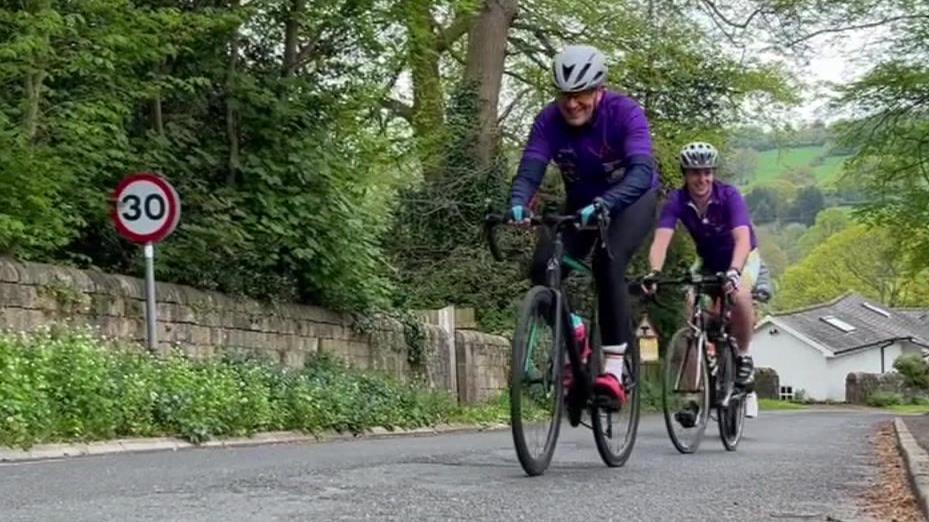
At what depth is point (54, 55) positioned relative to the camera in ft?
38.7

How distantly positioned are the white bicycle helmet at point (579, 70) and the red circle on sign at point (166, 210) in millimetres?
6715

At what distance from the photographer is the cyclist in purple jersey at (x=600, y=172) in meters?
6.48

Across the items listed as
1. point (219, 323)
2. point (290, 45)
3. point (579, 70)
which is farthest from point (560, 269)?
point (290, 45)

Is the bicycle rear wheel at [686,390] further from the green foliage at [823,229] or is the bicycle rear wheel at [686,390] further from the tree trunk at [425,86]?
the green foliage at [823,229]

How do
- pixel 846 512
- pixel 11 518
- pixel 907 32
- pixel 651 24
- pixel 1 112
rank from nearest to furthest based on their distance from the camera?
pixel 11 518 → pixel 846 512 → pixel 1 112 → pixel 907 32 → pixel 651 24

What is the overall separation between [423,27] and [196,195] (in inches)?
135

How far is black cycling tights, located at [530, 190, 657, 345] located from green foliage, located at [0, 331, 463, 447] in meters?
4.22

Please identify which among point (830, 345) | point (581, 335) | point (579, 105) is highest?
point (579, 105)

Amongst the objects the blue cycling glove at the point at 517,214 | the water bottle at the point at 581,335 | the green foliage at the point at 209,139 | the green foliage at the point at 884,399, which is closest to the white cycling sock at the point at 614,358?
the water bottle at the point at 581,335

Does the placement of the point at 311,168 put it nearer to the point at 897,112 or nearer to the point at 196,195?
the point at 196,195

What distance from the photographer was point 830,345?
8306 cm

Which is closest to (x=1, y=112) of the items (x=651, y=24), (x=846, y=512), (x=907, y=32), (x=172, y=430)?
(x=172, y=430)

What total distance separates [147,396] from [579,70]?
5.64 m

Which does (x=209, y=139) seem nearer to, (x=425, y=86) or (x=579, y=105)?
(x=579, y=105)
